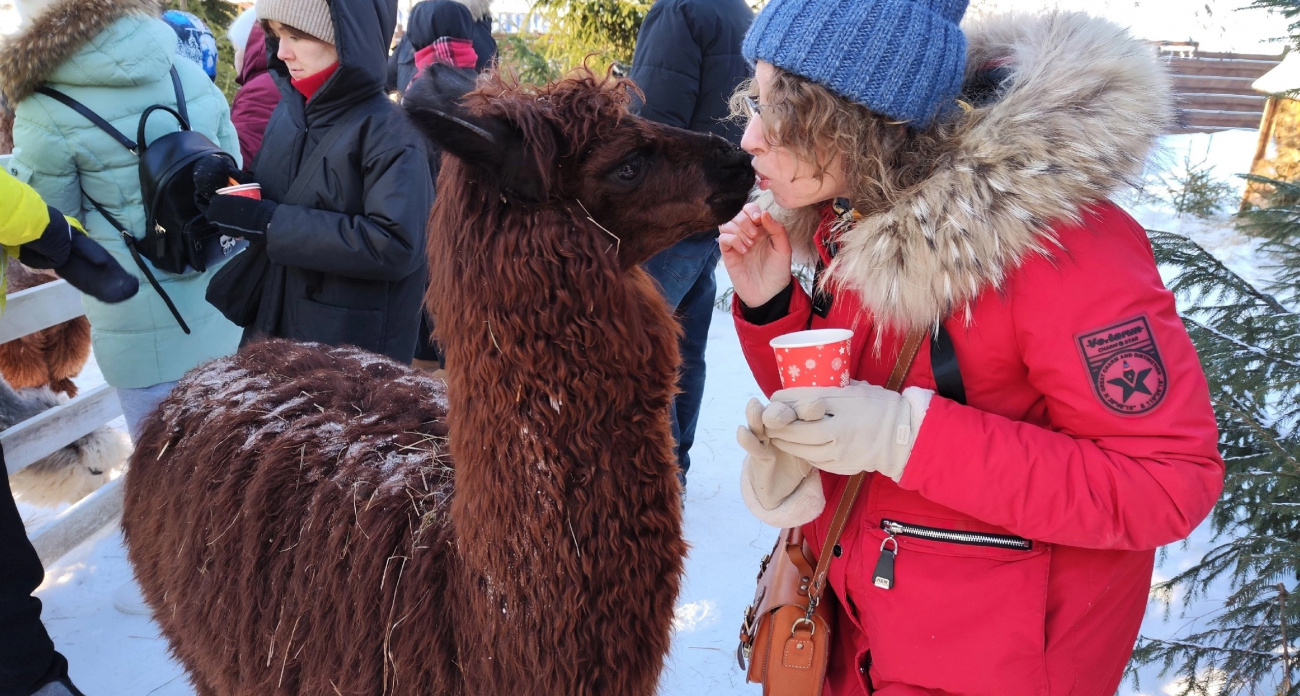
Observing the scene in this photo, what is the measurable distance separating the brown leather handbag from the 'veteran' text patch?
0.28 metres

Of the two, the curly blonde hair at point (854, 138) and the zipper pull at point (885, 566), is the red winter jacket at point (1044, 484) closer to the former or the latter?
the zipper pull at point (885, 566)

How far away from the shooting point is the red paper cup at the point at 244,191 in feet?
8.29

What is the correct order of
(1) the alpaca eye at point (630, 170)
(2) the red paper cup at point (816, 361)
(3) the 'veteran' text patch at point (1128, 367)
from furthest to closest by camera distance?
(1) the alpaca eye at point (630, 170) → (2) the red paper cup at point (816, 361) → (3) the 'veteran' text patch at point (1128, 367)

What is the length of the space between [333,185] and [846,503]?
6.45 ft

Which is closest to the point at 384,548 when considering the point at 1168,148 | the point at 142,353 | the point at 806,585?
the point at 806,585

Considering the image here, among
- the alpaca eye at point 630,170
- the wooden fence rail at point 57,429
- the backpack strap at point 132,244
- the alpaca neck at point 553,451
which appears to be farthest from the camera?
the wooden fence rail at point 57,429

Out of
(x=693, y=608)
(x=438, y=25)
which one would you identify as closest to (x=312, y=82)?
(x=438, y=25)

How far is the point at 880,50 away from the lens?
1.20 metres

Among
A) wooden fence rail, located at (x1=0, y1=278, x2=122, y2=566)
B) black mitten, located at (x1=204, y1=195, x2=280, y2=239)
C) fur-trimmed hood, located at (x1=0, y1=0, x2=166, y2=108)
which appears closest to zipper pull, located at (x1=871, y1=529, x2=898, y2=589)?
black mitten, located at (x1=204, y1=195, x2=280, y2=239)

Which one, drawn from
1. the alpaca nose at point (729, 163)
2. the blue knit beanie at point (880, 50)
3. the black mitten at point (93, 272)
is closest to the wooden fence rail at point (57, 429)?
the black mitten at point (93, 272)

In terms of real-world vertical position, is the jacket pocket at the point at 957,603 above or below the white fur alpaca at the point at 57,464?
above

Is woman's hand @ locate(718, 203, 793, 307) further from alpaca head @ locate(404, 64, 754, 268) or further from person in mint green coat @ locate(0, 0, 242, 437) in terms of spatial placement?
person in mint green coat @ locate(0, 0, 242, 437)

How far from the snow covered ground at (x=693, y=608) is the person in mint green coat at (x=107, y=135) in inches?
34.8

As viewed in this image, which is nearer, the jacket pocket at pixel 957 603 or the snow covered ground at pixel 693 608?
the jacket pocket at pixel 957 603
